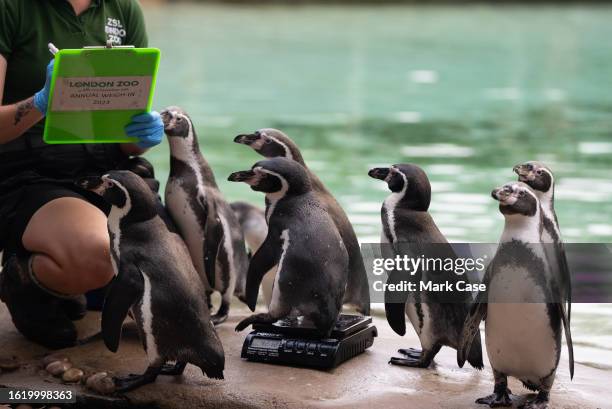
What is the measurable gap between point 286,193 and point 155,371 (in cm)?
66

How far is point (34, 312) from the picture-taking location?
134 inches

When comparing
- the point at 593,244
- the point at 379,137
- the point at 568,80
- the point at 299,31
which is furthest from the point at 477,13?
the point at 593,244

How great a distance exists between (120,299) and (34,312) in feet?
1.92

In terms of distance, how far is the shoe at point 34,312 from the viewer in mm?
3400

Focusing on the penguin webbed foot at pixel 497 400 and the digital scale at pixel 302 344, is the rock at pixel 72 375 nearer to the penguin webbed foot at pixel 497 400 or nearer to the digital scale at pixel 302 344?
the digital scale at pixel 302 344

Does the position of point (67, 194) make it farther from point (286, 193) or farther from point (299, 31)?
point (299, 31)

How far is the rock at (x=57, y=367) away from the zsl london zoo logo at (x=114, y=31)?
1087 millimetres

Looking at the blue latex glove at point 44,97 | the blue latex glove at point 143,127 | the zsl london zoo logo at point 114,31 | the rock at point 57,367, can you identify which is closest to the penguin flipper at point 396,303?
the blue latex glove at point 143,127

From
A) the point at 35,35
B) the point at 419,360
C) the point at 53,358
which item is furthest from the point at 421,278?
the point at 35,35

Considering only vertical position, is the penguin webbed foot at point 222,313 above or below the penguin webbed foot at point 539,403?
below

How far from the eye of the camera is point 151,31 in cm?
1777

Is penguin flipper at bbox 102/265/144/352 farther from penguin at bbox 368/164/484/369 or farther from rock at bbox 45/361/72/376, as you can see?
penguin at bbox 368/164/484/369

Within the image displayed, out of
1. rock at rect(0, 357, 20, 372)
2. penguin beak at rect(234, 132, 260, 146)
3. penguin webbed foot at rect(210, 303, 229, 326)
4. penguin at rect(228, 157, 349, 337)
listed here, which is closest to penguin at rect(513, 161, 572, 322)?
penguin at rect(228, 157, 349, 337)

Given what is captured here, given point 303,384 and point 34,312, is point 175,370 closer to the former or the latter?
point 303,384
